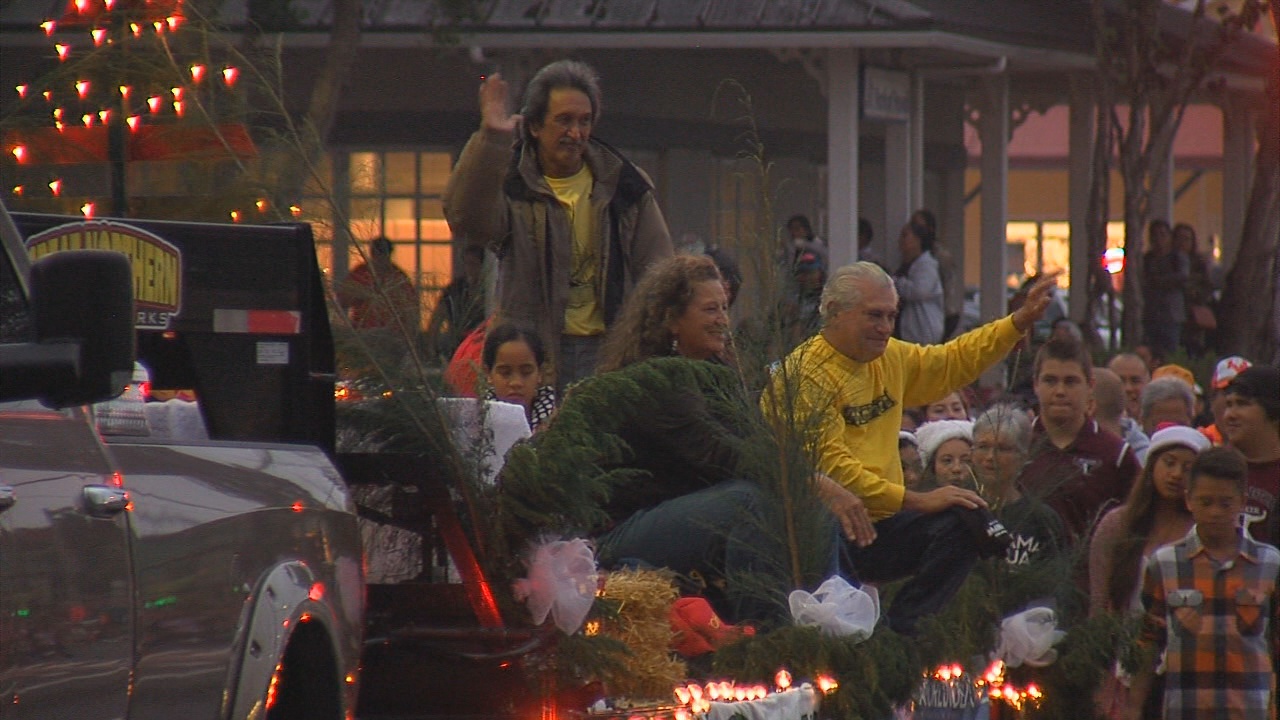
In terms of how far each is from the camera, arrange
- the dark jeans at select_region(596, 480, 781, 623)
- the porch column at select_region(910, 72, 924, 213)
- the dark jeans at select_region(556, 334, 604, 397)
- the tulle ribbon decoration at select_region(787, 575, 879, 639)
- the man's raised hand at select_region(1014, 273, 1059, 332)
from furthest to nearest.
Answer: the porch column at select_region(910, 72, 924, 213)
the dark jeans at select_region(556, 334, 604, 397)
the man's raised hand at select_region(1014, 273, 1059, 332)
the dark jeans at select_region(596, 480, 781, 623)
the tulle ribbon decoration at select_region(787, 575, 879, 639)

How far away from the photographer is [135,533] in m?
3.93

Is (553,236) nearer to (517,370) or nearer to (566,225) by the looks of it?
(566,225)

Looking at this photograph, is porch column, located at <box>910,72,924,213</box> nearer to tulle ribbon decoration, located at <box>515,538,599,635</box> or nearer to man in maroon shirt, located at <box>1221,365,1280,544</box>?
man in maroon shirt, located at <box>1221,365,1280,544</box>

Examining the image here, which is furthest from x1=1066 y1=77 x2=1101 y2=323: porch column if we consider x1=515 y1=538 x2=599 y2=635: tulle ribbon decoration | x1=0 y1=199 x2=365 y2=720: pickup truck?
x1=0 y1=199 x2=365 y2=720: pickup truck

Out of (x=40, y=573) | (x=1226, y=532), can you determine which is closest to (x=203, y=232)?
(x=40, y=573)

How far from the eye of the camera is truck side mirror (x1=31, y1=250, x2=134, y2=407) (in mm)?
3439

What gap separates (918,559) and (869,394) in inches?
23.5

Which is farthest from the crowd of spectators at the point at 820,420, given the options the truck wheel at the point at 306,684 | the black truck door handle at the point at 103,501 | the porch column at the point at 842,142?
the porch column at the point at 842,142

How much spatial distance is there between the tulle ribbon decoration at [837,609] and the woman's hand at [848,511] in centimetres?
28

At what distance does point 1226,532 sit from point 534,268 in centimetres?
271

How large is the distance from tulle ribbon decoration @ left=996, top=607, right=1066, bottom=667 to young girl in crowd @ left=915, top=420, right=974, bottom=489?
0.89 metres

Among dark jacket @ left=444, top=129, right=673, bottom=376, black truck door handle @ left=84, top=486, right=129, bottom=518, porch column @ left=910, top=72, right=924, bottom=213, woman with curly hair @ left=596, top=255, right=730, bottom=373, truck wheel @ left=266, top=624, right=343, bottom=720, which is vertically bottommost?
truck wheel @ left=266, top=624, right=343, bottom=720

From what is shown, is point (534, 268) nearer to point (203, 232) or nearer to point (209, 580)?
point (203, 232)

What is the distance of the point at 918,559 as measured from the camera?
715 cm
